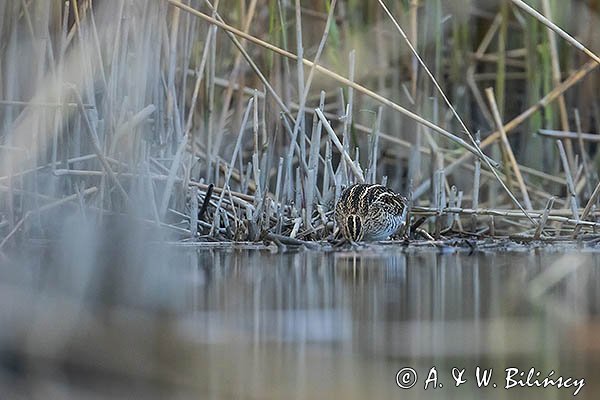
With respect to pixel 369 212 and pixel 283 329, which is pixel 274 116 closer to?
pixel 369 212

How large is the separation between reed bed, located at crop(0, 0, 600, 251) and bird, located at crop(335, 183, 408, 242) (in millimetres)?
96

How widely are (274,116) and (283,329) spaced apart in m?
3.10

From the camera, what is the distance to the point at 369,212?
5035mm

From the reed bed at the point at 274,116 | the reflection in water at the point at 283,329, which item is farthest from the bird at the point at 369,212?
the reflection in water at the point at 283,329

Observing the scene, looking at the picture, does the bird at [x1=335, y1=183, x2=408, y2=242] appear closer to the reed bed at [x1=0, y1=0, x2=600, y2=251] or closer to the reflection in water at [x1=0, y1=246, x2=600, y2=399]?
the reed bed at [x1=0, y1=0, x2=600, y2=251]

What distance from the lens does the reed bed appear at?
4.50m

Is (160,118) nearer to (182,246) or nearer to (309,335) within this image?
(182,246)

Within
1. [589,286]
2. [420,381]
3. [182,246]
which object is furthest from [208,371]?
[182,246]

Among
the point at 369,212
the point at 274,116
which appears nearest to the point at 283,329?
the point at 369,212

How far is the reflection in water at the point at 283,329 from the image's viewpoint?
5.99 ft

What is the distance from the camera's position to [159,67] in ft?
15.9

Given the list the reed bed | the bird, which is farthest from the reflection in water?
the bird

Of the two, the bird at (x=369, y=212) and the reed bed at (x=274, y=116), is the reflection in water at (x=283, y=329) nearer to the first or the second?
the reed bed at (x=274, y=116)

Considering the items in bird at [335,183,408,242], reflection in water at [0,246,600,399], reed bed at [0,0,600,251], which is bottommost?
reflection in water at [0,246,600,399]
